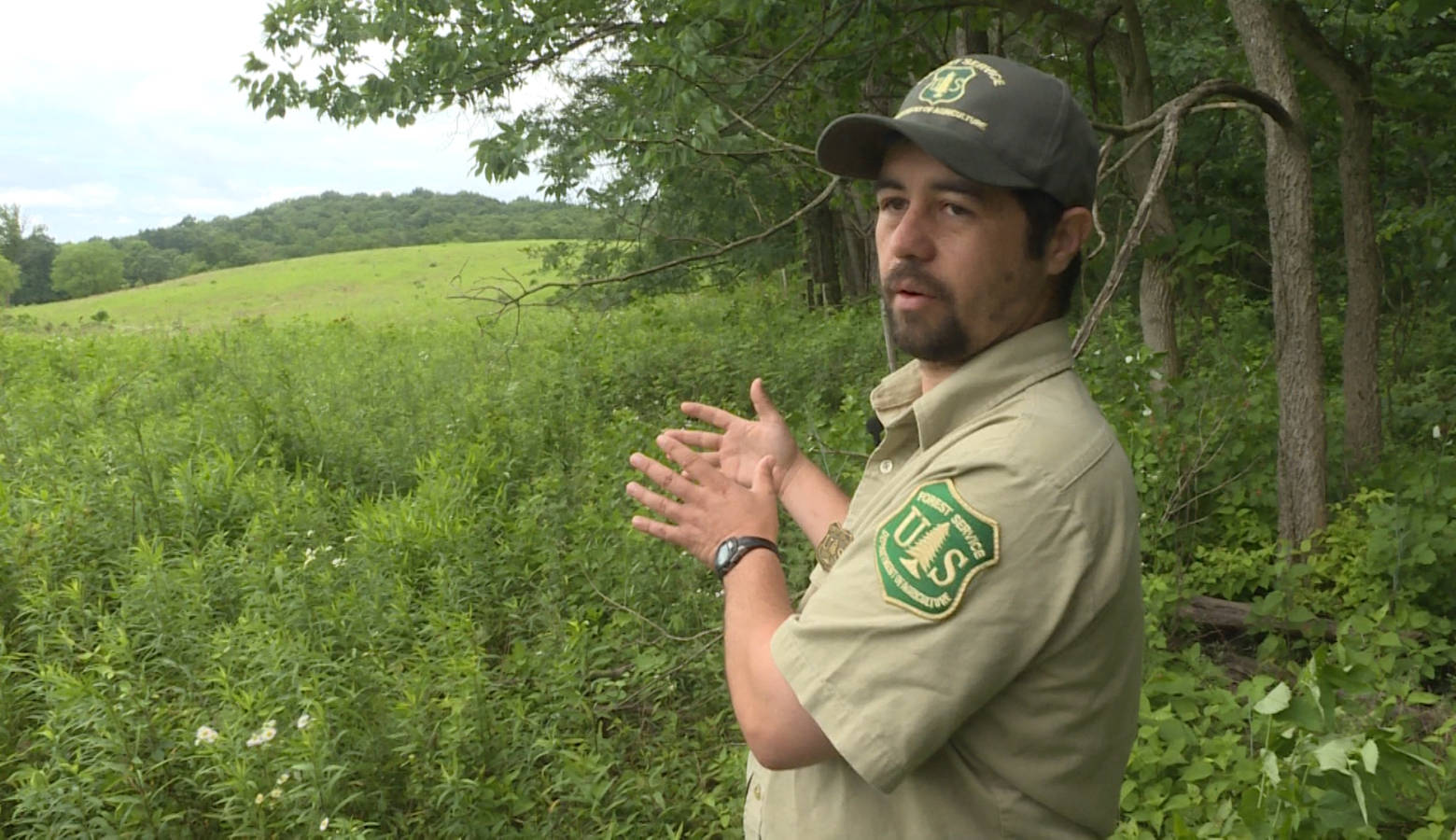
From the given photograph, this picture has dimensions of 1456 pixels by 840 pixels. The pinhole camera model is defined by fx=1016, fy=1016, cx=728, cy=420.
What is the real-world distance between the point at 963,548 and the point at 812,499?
2.61 feet

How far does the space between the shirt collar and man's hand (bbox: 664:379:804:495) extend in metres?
0.52

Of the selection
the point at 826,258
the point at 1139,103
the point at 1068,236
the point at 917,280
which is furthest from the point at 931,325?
the point at 826,258

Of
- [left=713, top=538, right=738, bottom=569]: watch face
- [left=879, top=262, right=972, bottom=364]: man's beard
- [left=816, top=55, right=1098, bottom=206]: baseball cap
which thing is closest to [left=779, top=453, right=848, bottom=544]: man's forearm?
→ [left=713, top=538, right=738, bottom=569]: watch face

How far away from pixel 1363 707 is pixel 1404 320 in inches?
172

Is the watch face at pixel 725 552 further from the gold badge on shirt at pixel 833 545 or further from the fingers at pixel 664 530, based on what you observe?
the gold badge on shirt at pixel 833 545

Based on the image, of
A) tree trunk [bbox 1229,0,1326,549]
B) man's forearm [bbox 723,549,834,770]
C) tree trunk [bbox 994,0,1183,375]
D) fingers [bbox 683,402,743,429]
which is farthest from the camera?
tree trunk [bbox 994,0,1183,375]

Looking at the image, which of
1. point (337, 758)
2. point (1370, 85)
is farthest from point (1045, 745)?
point (1370, 85)

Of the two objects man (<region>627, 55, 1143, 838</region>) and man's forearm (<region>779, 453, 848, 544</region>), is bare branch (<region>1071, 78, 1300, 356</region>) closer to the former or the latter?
man's forearm (<region>779, 453, 848, 544</region>)

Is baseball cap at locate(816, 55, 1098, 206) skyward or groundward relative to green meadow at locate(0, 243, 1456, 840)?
Result: skyward

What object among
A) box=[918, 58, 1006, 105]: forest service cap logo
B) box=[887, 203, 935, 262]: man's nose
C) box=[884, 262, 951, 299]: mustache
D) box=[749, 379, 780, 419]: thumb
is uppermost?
box=[918, 58, 1006, 105]: forest service cap logo

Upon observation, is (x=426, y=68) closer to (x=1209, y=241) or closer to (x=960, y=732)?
(x=1209, y=241)

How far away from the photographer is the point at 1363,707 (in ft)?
10.2

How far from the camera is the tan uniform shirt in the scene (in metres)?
1.22

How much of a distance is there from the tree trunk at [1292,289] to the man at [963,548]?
3344 millimetres
